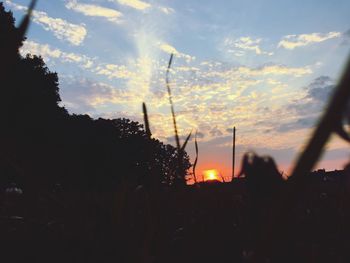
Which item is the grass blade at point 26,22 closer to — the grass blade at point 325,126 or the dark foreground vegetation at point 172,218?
the dark foreground vegetation at point 172,218

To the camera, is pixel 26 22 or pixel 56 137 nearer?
pixel 26 22

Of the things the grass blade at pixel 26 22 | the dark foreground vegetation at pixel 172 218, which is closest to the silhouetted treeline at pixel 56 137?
the dark foreground vegetation at pixel 172 218

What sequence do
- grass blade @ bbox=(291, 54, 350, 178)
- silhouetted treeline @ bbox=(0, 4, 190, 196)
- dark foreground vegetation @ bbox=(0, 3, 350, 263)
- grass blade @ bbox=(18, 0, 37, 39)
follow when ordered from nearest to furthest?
grass blade @ bbox=(291, 54, 350, 178) → grass blade @ bbox=(18, 0, 37, 39) → dark foreground vegetation @ bbox=(0, 3, 350, 263) → silhouetted treeline @ bbox=(0, 4, 190, 196)

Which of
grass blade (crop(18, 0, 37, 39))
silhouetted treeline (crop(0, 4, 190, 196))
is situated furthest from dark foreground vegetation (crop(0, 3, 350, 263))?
silhouetted treeline (crop(0, 4, 190, 196))

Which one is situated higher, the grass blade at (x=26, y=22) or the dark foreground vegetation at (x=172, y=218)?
the grass blade at (x=26, y=22)

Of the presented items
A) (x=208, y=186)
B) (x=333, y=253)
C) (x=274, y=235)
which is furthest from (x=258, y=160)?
(x=208, y=186)

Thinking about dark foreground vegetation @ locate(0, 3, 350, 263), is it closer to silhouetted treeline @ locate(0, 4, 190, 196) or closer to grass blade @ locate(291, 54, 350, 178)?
grass blade @ locate(291, 54, 350, 178)

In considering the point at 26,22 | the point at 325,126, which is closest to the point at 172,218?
the point at 26,22

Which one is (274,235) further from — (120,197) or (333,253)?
(333,253)

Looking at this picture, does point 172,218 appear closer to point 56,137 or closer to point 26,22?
point 26,22

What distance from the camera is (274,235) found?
25.7 inches

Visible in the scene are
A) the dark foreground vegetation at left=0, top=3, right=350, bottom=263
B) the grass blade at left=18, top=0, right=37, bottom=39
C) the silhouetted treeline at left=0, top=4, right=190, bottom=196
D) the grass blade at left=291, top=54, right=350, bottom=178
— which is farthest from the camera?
the silhouetted treeline at left=0, top=4, right=190, bottom=196

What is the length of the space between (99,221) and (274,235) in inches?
96.7

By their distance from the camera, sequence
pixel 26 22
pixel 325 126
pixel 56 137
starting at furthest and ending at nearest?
pixel 56 137 → pixel 26 22 → pixel 325 126
